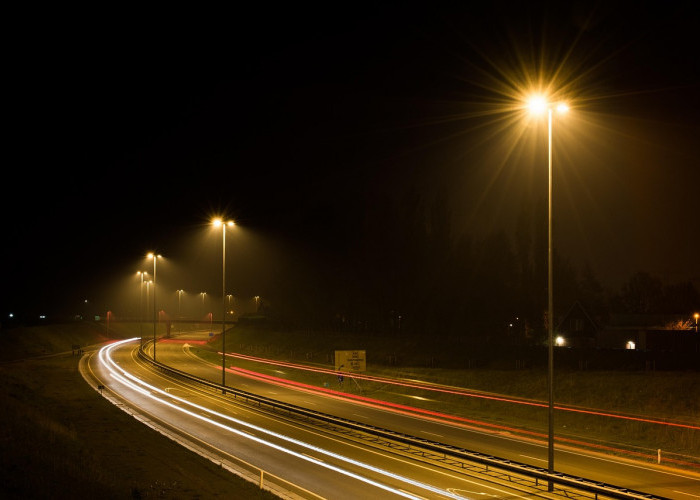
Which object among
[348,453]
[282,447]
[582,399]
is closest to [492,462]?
[348,453]

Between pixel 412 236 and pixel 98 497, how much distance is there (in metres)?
71.9

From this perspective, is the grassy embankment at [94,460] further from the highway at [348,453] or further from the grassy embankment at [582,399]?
the grassy embankment at [582,399]

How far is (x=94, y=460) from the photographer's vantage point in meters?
18.5

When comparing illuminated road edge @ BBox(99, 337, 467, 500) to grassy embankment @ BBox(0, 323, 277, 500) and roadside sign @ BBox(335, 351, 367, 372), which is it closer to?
grassy embankment @ BBox(0, 323, 277, 500)

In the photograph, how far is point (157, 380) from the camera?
5353 cm

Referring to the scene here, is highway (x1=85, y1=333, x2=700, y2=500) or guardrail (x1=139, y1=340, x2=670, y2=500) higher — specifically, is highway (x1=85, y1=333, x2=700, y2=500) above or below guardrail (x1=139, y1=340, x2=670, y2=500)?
below

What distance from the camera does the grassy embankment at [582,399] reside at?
28.5 m

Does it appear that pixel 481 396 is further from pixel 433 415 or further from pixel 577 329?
pixel 577 329

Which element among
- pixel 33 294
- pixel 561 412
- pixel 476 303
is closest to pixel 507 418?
pixel 561 412

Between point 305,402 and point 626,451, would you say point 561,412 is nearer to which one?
point 626,451

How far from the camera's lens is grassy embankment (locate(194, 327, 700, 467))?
28547 millimetres

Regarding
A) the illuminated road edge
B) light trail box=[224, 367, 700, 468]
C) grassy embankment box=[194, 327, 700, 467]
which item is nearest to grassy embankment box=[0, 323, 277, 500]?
the illuminated road edge

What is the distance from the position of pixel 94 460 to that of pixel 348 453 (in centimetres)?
985

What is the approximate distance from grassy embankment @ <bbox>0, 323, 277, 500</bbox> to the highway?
1.55m
